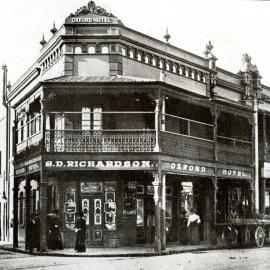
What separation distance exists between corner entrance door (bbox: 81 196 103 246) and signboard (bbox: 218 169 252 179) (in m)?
4.64

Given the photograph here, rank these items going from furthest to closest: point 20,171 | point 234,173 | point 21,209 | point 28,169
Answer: point 21,209, point 234,173, point 20,171, point 28,169

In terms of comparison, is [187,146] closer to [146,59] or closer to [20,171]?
[146,59]

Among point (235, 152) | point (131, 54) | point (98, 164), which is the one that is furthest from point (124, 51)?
point (235, 152)

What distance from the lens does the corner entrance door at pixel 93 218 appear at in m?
23.0

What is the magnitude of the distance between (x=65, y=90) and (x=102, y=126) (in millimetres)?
2678

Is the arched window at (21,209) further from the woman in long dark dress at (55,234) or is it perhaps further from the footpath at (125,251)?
the woman in long dark dress at (55,234)

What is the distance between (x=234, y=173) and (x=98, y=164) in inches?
264

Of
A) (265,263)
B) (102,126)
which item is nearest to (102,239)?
(102,126)

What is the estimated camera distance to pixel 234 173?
25.4 meters

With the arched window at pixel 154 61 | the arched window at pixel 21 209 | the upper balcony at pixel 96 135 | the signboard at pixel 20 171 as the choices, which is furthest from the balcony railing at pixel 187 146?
the arched window at pixel 21 209

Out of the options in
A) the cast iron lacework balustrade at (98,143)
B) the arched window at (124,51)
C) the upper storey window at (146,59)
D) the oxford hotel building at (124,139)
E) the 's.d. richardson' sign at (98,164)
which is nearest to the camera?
the 's.d. richardson' sign at (98,164)

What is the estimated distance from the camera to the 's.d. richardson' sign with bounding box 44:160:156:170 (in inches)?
818

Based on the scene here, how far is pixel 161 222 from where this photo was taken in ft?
68.5

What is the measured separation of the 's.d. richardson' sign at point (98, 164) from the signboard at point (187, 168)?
0.73 m
